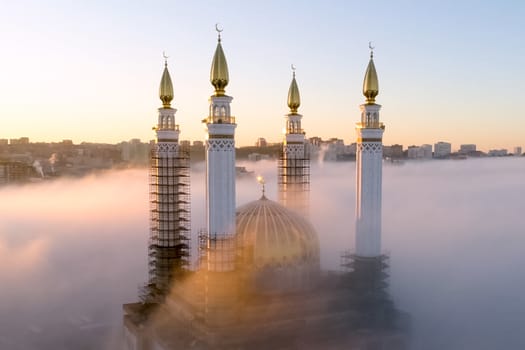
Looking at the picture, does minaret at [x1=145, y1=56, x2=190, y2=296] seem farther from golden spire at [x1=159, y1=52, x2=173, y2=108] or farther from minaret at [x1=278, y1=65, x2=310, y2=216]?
minaret at [x1=278, y1=65, x2=310, y2=216]

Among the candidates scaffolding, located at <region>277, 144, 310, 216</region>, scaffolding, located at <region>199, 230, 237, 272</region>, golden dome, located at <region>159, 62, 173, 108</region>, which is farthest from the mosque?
golden dome, located at <region>159, 62, 173, 108</region>

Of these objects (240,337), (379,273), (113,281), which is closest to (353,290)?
(379,273)

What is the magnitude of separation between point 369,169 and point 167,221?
11.2 meters

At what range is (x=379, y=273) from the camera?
74.2ft

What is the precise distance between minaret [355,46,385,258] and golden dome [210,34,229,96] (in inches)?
273

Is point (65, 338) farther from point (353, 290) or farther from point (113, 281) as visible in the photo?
point (353, 290)

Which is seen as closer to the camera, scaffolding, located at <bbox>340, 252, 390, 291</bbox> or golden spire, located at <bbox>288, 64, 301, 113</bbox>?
scaffolding, located at <bbox>340, 252, 390, 291</bbox>

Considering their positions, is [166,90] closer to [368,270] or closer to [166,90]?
[166,90]

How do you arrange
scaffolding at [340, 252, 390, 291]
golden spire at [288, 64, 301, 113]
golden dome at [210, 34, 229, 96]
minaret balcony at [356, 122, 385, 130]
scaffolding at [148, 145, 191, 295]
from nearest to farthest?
golden dome at [210, 34, 229, 96], scaffolding at [340, 252, 390, 291], minaret balcony at [356, 122, 385, 130], scaffolding at [148, 145, 191, 295], golden spire at [288, 64, 301, 113]

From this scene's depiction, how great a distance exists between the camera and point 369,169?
2298 cm

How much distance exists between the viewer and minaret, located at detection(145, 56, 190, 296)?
25.9m

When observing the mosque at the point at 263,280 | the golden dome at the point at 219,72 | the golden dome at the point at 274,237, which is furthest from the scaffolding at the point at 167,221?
the golden dome at the point at 219,72

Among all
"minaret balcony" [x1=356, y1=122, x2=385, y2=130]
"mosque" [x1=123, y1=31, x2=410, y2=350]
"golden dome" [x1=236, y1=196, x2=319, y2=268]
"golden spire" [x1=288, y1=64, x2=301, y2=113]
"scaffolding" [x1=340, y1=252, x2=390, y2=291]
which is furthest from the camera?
"golden spire" [x1=288, y1=64, x2=301, y2=113]

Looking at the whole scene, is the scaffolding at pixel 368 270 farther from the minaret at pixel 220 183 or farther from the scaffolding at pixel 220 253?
the minaret at pixel 220 183
